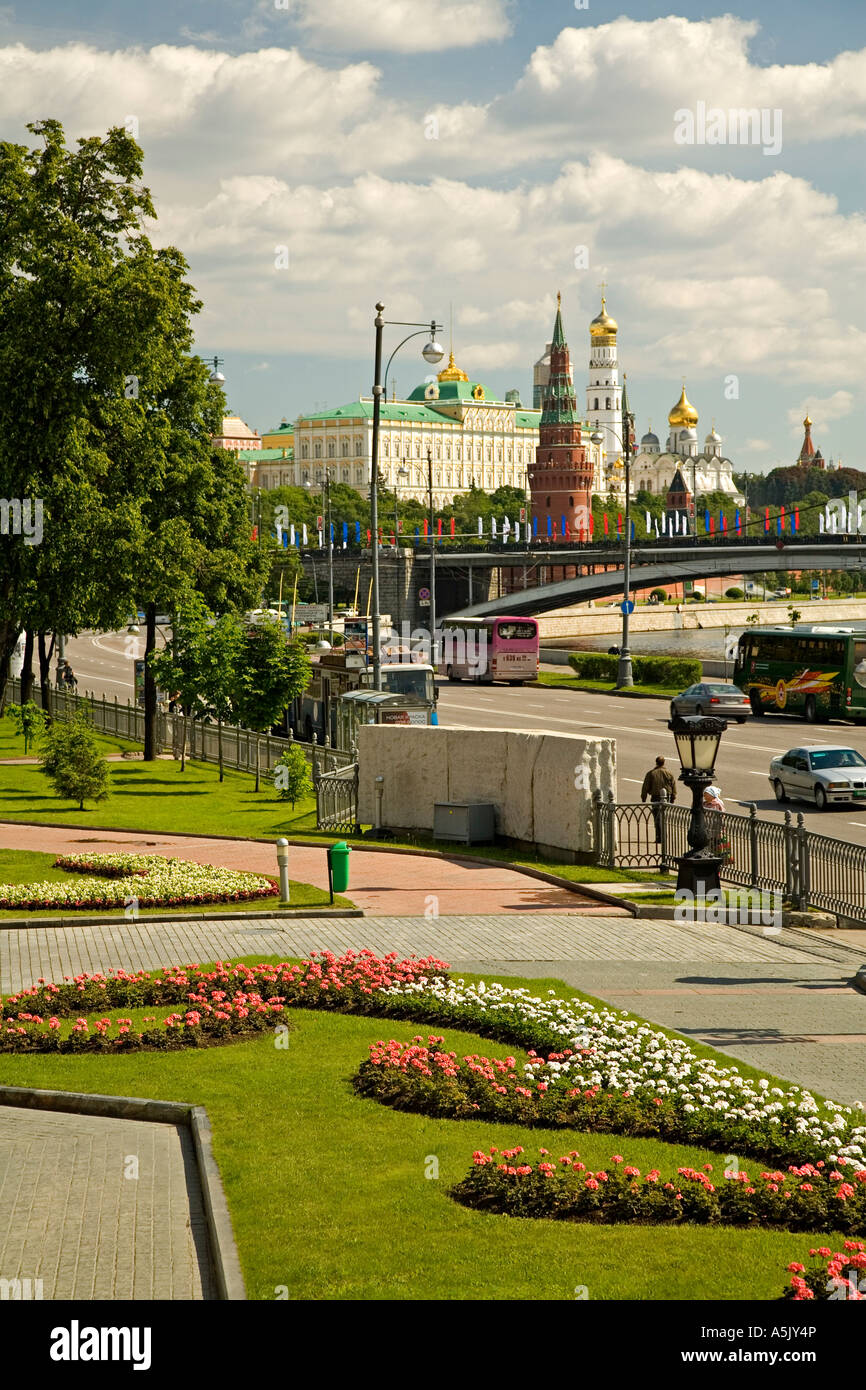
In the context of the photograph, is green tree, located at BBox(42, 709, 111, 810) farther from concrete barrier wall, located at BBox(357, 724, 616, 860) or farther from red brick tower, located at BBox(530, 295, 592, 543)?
A: red brick tower, located at BBox(530, 295, 592, 543)

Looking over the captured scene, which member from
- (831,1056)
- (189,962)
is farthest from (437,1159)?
(189,962)

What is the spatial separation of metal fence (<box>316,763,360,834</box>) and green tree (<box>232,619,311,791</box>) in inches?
263

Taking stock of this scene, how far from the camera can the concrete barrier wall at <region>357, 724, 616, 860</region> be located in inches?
874

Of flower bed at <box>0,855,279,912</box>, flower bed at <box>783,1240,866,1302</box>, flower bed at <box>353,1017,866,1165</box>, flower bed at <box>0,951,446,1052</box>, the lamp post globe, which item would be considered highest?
the lamp post globe

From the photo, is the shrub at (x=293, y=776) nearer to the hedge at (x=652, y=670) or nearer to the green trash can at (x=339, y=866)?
the green trash can at (x=339, y=866)

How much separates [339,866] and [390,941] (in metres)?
2.68

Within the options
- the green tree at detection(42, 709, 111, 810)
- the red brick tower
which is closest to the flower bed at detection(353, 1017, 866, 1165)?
the green tree at detection(42, 709, 111, 810)

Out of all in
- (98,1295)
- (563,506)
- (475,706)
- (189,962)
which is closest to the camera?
(98,1295)

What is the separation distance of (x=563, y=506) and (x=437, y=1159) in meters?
174

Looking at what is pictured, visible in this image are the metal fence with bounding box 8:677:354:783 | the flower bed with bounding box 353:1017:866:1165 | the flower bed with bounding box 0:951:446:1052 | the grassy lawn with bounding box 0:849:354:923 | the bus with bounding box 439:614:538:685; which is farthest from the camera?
the bus with bounding box 439:614:538:685

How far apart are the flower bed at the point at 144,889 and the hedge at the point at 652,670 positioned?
1497 inches

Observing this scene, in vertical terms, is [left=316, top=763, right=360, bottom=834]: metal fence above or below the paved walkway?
above
